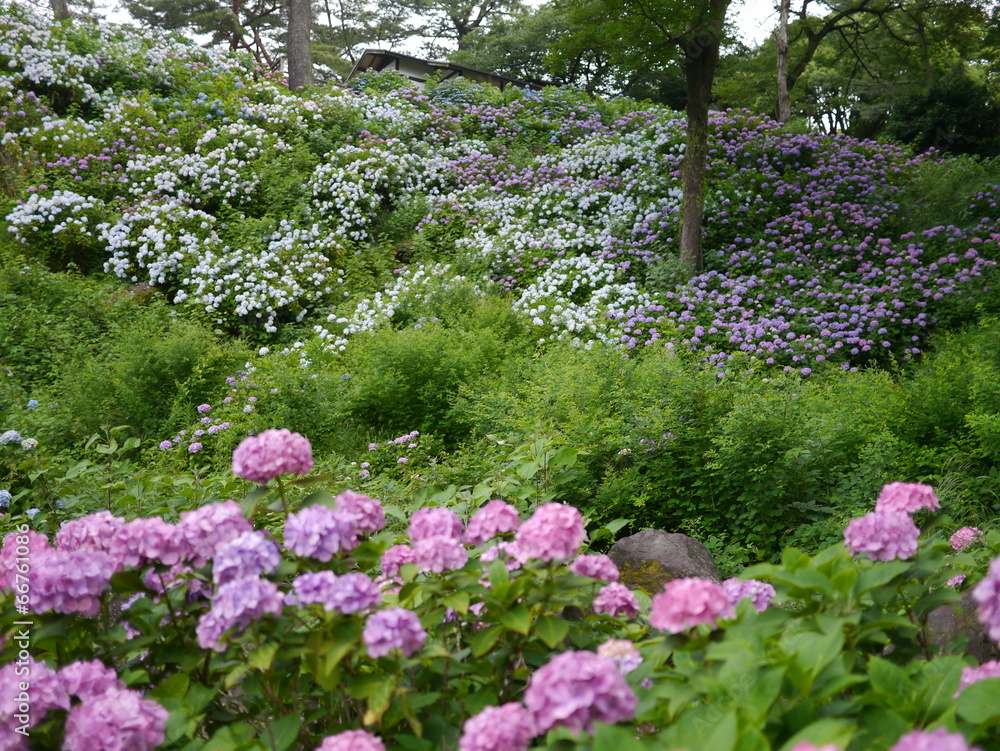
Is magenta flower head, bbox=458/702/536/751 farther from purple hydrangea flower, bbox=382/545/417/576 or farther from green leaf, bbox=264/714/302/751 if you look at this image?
purple hydrangea flower, bbox=382/545/417/576

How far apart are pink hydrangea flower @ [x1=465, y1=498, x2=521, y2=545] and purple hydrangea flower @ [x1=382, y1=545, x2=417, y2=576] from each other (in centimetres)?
17

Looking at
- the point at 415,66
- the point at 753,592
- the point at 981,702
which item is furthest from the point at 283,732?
the point at 415,66

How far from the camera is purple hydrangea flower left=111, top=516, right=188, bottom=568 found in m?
1.46

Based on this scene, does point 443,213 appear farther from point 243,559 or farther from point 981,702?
point 981,702

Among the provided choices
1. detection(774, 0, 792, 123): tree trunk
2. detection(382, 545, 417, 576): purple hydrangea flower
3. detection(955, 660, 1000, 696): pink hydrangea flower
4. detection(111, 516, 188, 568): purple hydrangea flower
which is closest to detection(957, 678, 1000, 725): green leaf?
detection(955, 660, 1000, 696): pink hydrangea flower

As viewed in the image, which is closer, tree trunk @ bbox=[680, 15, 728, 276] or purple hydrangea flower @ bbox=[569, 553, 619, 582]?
purple hydrangea flower @ bbox=[569, 553, 619, 582]

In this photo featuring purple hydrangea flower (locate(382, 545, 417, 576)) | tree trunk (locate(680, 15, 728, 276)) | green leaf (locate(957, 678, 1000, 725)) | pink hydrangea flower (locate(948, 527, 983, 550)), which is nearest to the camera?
green leaf (locate(957, 678, 1000, 725))

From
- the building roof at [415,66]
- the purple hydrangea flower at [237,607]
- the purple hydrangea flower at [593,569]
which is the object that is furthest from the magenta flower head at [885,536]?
the building roof at [415,66]

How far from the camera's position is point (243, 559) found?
1310 millimetres

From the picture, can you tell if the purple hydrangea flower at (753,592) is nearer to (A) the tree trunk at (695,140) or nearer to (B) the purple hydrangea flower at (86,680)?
(B) the purple hydrangea flower at (86,680)

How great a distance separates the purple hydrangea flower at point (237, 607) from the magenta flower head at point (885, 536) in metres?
1.15

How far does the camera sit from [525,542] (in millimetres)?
1400

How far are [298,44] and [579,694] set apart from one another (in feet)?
47.2

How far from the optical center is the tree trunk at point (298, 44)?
13164 mm
